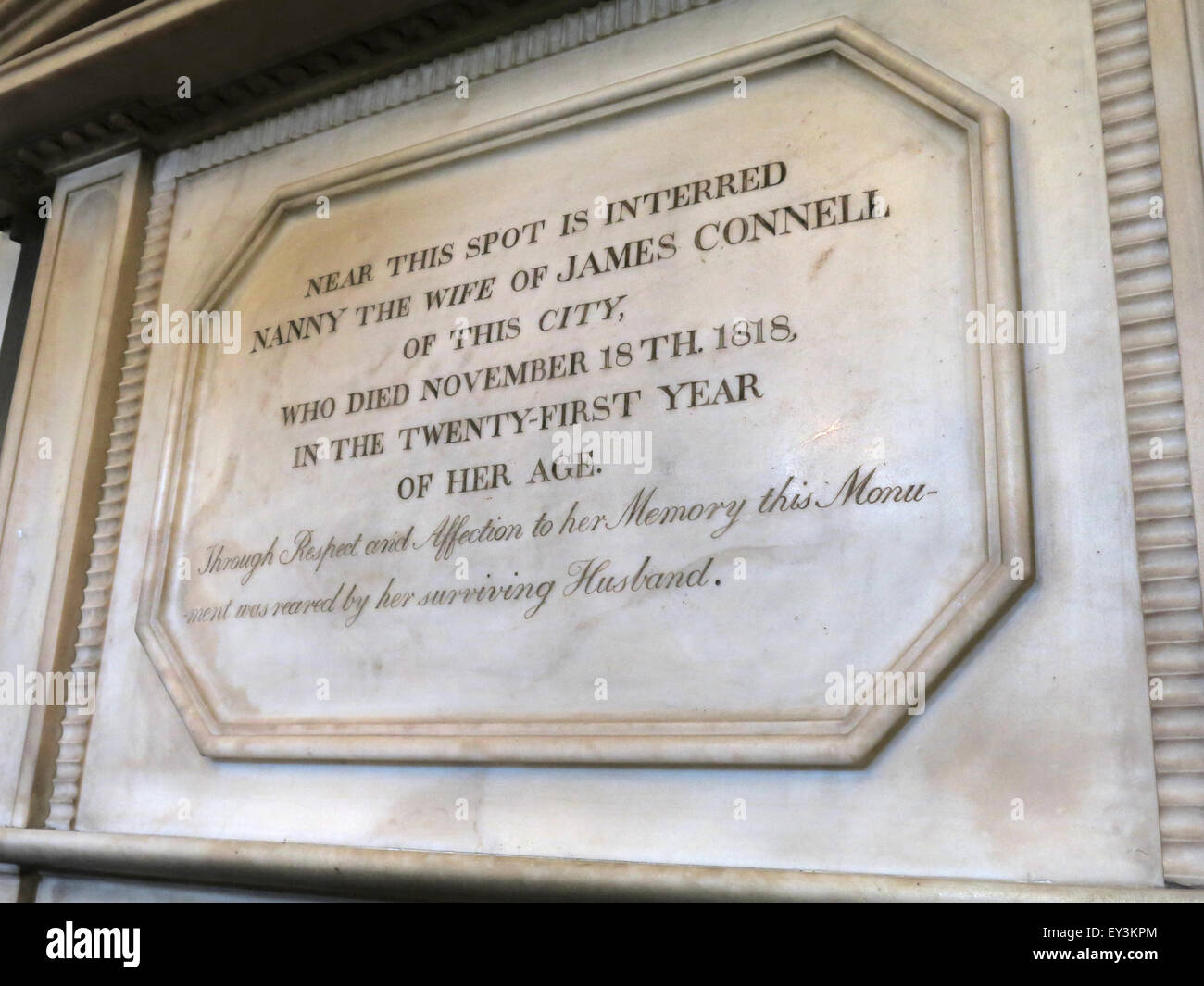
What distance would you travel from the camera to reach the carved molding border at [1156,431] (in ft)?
6.22

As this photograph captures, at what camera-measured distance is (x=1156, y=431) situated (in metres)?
2.09

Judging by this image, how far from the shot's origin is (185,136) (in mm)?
3828

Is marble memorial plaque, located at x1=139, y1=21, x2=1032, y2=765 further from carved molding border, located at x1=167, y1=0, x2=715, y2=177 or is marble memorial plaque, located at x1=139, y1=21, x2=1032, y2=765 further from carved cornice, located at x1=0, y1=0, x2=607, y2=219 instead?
carved cornice, located at x1=0, y1=0, x2=607, y2=219

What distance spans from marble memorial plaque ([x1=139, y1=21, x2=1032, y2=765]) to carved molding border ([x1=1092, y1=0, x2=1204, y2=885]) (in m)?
0.20

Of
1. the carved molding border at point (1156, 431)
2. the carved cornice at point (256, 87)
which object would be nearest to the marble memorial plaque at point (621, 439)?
the carved molding border at point (1156, 431)

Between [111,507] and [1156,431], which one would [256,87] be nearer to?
[111,507]

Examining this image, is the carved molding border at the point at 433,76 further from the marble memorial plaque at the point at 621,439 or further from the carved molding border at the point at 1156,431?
the carved molding border at the point at 1156,431

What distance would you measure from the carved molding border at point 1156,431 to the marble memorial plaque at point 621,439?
0.20 m

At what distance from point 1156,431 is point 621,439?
1.10 metres

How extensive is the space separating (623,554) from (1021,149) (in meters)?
1.18

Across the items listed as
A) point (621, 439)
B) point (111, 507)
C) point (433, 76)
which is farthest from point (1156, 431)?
point (111, 507)

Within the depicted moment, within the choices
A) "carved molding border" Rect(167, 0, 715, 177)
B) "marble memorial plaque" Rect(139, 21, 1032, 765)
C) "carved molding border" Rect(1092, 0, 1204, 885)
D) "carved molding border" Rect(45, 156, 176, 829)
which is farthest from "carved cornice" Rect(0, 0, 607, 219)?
"carved molding border" Rect(1092, 0, 1204, 885)

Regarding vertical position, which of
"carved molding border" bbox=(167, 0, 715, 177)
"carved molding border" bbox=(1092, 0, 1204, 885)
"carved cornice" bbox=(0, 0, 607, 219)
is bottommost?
"carved molding border" bbox=(1092, 0, 1204, 885)

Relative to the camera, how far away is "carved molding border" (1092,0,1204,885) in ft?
6.22
